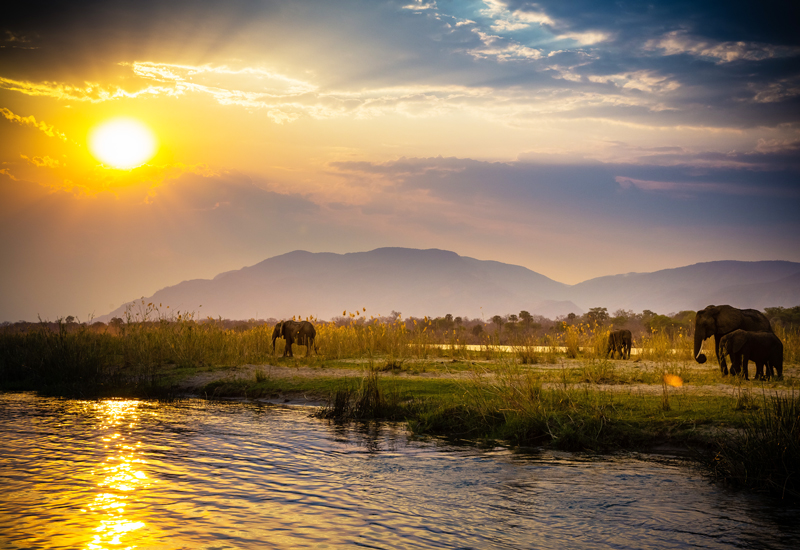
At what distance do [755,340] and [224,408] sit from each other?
542 inches

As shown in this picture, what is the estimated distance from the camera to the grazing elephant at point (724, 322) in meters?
18.4

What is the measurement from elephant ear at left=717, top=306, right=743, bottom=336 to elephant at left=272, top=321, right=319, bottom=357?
14.4 metres

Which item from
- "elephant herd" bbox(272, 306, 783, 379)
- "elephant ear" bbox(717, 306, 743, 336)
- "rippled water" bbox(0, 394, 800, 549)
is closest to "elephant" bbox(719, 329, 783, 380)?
"elephant herd" bbox(272, 306, 783, 379)

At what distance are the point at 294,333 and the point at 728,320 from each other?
15.2m

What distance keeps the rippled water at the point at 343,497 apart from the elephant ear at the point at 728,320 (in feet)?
35.7

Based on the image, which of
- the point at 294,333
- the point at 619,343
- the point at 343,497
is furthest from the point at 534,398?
the point at 294,333

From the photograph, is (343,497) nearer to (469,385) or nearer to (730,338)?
(469,385)

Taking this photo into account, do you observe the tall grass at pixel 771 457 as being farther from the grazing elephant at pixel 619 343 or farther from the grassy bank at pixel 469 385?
the grazing elephant at pixel 619 343

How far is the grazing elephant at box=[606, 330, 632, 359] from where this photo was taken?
24.1 m

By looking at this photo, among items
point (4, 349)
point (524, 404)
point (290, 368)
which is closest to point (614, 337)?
point (290, 368)

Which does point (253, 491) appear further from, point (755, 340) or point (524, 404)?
point (755, 340)

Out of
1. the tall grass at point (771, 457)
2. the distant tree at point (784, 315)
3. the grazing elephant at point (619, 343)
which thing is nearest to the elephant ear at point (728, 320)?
the grazing elephant at point (619, 343)

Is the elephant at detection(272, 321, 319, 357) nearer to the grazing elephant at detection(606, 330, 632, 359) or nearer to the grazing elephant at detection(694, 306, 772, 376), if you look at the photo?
the grazing elephant at detection(606, 330, 632, 359)

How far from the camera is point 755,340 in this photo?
16.0 metres
